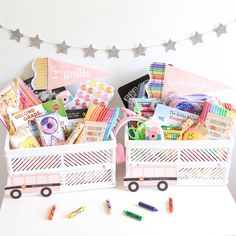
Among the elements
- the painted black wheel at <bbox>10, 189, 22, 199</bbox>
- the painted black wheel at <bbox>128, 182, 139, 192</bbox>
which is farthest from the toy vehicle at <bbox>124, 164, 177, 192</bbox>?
the painted black wheel at <bbox>10, 189, 22, 199</bbox>

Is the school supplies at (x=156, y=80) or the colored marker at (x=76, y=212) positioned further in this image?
the school supplies at (x=156, y=80)

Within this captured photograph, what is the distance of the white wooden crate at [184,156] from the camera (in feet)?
3.91

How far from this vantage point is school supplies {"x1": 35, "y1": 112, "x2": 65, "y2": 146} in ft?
3.97

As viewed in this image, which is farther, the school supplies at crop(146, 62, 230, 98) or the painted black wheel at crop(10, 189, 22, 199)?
the school supplies at crop(146, 62, 230, 98)

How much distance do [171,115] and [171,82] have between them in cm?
12

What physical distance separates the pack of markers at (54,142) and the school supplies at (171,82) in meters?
0.18

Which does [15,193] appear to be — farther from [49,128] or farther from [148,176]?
[148,176]

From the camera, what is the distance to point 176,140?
1204mm

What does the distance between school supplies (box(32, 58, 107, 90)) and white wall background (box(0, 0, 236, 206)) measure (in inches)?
0.9

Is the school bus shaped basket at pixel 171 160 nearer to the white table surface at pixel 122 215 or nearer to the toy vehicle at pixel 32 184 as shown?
the white table surface at pixel 122 215

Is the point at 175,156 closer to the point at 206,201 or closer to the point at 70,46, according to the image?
the point at 206,201

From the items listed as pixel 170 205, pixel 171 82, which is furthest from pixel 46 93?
pixel 170 205

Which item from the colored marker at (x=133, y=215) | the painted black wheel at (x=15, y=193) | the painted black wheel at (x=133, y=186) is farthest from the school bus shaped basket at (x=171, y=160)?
the painted black wheel at (x=15, y=193)

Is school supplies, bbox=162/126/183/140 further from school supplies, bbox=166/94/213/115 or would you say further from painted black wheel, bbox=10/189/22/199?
painted black wheel, bbox=10/189/22/199
